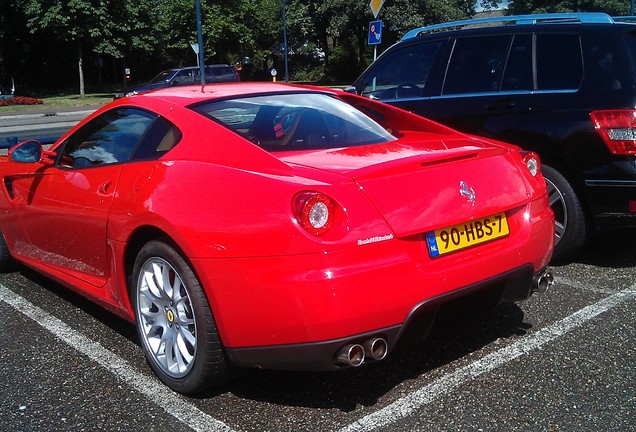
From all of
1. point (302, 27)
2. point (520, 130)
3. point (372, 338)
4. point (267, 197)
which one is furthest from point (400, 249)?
point (302, 27)

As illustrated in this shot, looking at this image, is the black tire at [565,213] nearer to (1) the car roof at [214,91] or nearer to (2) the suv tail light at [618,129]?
(2) the suv tail light at [618,129]

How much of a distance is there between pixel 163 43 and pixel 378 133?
47841mm

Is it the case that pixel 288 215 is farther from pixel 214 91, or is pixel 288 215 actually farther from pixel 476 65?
pixel 476 65

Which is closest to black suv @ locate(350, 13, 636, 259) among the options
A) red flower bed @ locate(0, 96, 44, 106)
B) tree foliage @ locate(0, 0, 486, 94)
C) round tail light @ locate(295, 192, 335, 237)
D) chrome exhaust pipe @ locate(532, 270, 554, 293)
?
chrome exhaust pipe @ locate(532, 270, 554, 293)

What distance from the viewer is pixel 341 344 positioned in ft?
→ 8.63

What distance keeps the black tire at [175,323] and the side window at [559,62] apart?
11.1 feet

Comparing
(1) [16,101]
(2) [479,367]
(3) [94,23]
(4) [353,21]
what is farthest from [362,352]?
(4) [353,21]

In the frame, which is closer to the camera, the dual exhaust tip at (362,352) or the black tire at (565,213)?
the dual exhaust tip at (362,352)

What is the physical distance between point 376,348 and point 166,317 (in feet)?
3.46

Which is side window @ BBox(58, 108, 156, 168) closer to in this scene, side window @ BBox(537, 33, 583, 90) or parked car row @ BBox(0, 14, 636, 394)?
parked car row @ BBox(0, 14, 636, 394)

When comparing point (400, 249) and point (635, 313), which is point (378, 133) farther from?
point (635, 313)

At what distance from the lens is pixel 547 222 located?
11.1 ft

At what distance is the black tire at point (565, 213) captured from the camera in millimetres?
4906

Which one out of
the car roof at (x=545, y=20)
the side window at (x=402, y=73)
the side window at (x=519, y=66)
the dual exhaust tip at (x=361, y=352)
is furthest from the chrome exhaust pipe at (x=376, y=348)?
the side window at (x=402, y=73)
